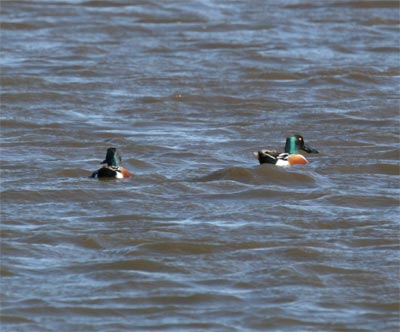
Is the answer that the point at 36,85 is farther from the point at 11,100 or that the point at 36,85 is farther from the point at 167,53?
the point at 167,53

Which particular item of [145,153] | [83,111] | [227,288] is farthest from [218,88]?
[227,288]

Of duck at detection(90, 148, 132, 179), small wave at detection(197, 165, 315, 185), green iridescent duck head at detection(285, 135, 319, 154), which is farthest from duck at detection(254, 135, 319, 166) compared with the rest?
duck at detection(90, 148, 132, 179)

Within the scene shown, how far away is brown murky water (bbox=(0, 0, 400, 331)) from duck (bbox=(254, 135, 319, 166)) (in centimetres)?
14

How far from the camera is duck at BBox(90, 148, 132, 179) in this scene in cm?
1352

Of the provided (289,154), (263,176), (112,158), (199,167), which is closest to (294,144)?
(289,154)

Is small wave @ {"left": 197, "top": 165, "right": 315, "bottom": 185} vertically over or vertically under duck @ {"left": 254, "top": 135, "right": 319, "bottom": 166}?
under

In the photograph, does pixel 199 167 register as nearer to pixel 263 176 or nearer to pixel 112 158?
pixel 263 176

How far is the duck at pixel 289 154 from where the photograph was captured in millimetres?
14141

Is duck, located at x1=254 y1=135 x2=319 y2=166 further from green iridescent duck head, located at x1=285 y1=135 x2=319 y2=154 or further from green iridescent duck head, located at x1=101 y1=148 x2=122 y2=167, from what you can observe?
green iridescent duck head, located at x1=101 y1=148 x2=122 y2=167

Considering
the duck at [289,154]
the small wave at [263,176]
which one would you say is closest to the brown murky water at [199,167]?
the small wave at [263,176]

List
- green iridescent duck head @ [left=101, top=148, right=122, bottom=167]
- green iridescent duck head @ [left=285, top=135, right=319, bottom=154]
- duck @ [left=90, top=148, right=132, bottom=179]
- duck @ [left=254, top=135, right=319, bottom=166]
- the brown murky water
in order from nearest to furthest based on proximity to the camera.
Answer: the brown murky water
duck @ [left=90, top=148, right=132, bottom=179]
green iridescent duck head @ [left=101, top=148, right=122, bottom=167]
duck @ [left=254, top=135, right=319, bottom=166]
green iridescent duck head @ [left=285, top=135, right=319, bottom=154]

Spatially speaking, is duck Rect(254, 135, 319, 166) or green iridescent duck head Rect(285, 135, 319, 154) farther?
green iridescent duck head Rect(285, 135, 319, 154)

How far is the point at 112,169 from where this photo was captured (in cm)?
1355

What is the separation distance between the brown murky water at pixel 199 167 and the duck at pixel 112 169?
0.37 feet
